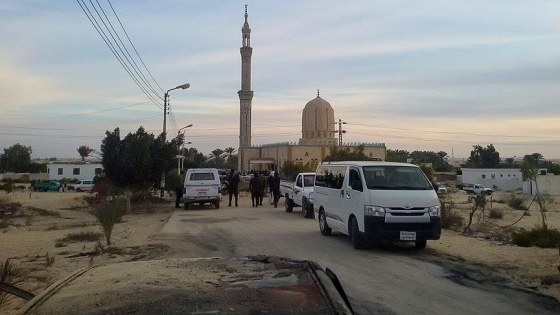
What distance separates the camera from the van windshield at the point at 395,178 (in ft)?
45.6

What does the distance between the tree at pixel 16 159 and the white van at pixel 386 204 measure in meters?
120

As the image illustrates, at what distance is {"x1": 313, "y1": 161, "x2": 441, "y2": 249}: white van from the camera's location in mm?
13297

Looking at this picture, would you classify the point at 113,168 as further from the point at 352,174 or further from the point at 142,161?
the point at 352,174

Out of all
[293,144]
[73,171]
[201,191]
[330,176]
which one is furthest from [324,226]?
[73,171]

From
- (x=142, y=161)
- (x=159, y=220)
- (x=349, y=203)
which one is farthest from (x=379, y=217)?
(x=142, y=161)

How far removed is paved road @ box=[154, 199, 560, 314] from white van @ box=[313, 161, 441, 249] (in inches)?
19.7

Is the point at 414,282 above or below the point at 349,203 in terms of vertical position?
below

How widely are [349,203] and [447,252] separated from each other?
2.64 metres

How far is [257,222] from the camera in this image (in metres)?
21.6

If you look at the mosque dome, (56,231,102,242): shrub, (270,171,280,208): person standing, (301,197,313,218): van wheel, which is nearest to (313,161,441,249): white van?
(56,231,102,242): shrub

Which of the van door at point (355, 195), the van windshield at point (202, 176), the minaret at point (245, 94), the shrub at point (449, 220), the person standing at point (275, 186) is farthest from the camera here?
the minaret at point (245, 94)

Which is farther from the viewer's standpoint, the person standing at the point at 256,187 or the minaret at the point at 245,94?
the minaret at the point at 245,94

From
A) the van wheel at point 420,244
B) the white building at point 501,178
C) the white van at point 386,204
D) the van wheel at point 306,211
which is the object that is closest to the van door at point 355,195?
the white van at point 386,204

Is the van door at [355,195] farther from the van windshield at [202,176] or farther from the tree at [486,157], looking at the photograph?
the tree at [486,157]
